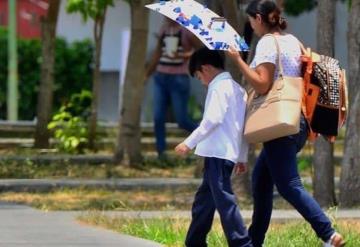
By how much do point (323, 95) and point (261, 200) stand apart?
2.67ft

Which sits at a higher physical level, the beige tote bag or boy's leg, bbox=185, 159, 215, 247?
the beige tote bag

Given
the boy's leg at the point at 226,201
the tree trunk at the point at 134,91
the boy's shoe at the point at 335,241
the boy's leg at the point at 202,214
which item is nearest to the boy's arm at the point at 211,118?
the boy's leg at the point at 226,201

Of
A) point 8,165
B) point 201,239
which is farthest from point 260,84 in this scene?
point 8,165

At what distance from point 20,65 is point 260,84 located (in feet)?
36.6

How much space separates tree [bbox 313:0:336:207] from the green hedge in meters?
7.91

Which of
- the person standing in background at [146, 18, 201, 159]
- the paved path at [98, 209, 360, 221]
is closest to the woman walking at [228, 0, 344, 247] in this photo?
the paved path at [98, 209, 360, 221]

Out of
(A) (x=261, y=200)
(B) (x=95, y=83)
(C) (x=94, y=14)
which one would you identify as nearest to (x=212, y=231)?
(A) (x=261, y=200)

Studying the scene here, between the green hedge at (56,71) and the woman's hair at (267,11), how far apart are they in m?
10.5

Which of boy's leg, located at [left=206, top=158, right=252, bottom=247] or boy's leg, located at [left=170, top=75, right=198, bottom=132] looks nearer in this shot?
boy's leg, located at [left=206, top=158, right=252, bottom=247]

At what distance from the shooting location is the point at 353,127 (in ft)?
32.7

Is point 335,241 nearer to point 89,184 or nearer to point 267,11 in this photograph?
point 267,11

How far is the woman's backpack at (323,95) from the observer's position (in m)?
7.36

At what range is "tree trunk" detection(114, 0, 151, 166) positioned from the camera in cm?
1288

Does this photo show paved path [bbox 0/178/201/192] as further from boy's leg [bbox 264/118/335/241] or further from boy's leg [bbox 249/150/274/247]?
boy's leg [bbox 264/118/335/241]
